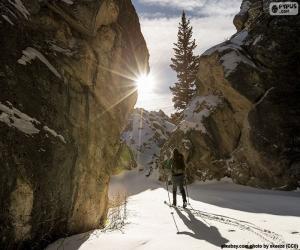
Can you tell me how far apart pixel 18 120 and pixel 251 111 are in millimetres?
15267

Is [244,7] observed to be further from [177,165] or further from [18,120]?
[18,120]

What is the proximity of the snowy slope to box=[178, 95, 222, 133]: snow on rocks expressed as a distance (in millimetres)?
10791

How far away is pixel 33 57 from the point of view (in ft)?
25.6

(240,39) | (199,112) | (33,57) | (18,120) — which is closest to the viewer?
(18,120)

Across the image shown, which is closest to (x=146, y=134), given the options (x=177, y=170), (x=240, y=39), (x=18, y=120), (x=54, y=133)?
(x=240, y=39)

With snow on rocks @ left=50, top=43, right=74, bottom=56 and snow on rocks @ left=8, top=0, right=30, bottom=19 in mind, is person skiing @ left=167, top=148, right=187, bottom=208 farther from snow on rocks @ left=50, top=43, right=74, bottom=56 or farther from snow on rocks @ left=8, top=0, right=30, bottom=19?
snow on rocks @ left=8, top=0, right=30, bottom=19

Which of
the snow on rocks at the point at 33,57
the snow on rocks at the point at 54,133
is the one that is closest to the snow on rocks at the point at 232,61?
the snow on rocks at the point at 33,57

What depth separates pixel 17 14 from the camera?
8.03 m

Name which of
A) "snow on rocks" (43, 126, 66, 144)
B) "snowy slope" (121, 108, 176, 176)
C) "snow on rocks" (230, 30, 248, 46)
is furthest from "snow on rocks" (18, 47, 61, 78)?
"snowy slope" (121, 108, 176, 176)

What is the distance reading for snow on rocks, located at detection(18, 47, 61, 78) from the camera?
7488 millimetres

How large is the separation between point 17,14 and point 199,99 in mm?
16845

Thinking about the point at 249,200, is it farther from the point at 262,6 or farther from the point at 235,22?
the point at 235,22

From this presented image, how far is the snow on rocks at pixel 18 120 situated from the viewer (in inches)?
248

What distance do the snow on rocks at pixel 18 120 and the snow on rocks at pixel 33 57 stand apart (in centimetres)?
141
